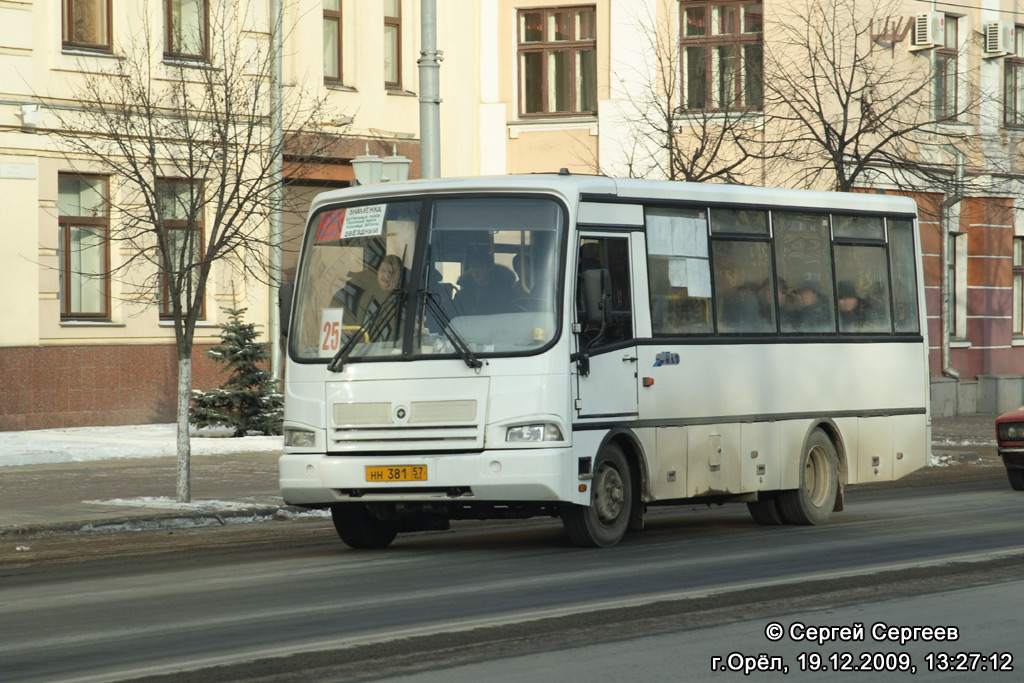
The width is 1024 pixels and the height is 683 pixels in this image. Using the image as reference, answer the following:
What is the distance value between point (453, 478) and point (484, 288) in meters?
1.42

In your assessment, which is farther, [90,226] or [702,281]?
[90,226]

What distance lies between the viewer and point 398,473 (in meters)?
12.3

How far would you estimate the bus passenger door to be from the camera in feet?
41.0

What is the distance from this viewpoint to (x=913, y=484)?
826 inches

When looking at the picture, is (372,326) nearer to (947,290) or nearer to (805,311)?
(805,311)

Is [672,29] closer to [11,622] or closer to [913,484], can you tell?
[913,484]

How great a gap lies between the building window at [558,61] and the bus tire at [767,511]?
1948 centimetres

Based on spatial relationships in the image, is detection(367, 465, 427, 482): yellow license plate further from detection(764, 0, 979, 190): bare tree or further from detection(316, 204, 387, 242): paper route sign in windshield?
detection(764, 0, 979, 190): bare tree

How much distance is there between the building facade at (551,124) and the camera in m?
25.8

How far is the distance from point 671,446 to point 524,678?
613 cm

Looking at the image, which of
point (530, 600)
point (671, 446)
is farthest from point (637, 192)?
point (530, 600)

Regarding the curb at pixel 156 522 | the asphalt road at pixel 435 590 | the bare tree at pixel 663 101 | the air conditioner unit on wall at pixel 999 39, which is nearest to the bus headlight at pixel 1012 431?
the asphalt road at pixel 435 590

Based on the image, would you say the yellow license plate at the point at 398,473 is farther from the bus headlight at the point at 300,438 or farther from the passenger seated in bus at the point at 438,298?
the passenger seated in bus at the point at 438,298

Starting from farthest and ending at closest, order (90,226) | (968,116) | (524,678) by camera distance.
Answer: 1. (968,116)
2. (90,226)
3. (524,678)
